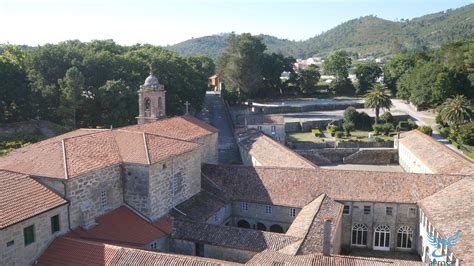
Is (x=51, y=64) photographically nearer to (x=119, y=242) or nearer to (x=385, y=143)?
(x=119, y=242)

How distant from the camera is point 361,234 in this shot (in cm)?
3266

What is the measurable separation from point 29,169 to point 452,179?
2813cm

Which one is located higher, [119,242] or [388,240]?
[119,242]

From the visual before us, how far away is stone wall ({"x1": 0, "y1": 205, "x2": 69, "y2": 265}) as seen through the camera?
21.3m

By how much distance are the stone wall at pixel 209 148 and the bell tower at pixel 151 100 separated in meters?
4.93

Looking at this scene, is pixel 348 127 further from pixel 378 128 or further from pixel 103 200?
pixel 103 200

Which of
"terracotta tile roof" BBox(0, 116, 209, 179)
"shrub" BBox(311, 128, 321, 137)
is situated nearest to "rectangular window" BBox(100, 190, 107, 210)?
"terracotta tile roof" BBox(0, 116, 209, 179)

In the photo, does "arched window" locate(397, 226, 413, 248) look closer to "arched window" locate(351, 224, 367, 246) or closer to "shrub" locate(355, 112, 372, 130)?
"arched window" locate(351, 224, 367, 246)

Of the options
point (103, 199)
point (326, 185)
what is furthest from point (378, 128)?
point (103, 199)

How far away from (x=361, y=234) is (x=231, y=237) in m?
11.2

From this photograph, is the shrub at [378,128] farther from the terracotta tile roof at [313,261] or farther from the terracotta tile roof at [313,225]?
the terracotta tile roof at [313,261]

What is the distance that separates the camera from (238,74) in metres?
→ 83.9

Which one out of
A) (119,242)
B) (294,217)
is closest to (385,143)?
(294,217)

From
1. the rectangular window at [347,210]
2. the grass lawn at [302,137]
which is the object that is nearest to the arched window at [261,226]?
the rectangular window at [347,210]
